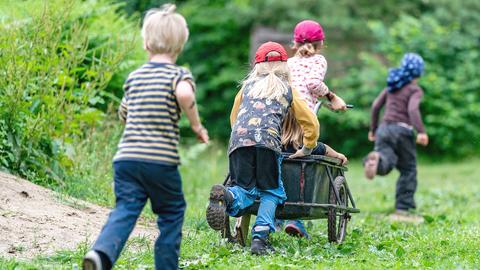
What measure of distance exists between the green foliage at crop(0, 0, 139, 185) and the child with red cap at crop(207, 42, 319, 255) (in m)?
2.29

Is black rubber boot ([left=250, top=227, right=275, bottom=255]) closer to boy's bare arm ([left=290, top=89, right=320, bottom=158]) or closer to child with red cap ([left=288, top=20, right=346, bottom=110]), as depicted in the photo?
boy's bare arm ([left=290, top=89, right=320, bottom=158])

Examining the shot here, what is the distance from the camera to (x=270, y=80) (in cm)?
582

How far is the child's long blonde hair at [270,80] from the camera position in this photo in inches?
228

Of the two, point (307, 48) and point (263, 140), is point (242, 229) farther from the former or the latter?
point (307, 48)

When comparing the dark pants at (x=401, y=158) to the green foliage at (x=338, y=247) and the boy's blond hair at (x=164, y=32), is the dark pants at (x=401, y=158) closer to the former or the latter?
the green foliage at (x=338, y=247)

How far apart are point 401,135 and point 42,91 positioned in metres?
4.13

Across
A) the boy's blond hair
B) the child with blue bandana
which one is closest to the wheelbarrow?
the boy's blond hair

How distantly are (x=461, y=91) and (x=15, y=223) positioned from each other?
13768 millimetres

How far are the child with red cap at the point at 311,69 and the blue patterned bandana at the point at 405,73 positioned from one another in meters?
3.43

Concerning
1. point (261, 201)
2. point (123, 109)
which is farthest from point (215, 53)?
point (123, 109)

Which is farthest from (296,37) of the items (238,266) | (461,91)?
(461,91)

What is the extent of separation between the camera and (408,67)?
9.90 metres

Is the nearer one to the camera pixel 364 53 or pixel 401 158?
pixel 401 158

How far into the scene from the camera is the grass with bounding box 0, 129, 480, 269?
17.2 ft
